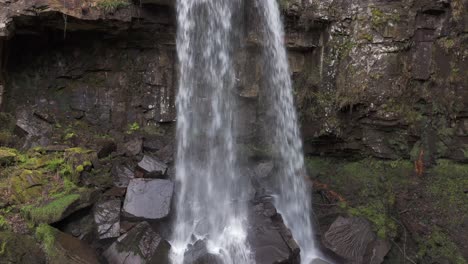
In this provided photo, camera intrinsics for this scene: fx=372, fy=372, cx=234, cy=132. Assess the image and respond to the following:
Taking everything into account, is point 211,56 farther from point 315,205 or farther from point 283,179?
point 315,205

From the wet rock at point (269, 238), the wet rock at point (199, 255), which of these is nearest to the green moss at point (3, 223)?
→ the wet rock at point (199, 255)

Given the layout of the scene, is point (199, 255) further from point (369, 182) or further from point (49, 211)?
point (369, 182)

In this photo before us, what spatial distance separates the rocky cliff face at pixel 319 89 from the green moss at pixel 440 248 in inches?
1.1

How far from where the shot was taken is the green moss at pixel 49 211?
5.57m

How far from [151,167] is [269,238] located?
2605 millimetres

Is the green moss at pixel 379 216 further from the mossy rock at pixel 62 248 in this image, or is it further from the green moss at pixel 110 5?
the green moss at pixel 110 5

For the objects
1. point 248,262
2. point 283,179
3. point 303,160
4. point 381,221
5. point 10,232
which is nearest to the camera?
point 10,232

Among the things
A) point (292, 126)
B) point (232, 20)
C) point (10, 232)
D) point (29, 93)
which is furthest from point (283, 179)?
point (29, 93)

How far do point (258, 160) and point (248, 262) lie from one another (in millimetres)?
3033

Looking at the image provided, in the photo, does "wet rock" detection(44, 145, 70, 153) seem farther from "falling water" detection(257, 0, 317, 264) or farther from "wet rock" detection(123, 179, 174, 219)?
"falling water" detection(257, 0, 317, 264)

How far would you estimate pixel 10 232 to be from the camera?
528 cm

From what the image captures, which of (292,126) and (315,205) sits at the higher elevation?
(292,126)

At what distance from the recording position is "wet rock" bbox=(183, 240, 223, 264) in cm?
581

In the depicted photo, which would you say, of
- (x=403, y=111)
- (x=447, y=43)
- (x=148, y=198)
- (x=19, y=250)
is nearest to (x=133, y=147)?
(x=148, y=198)
